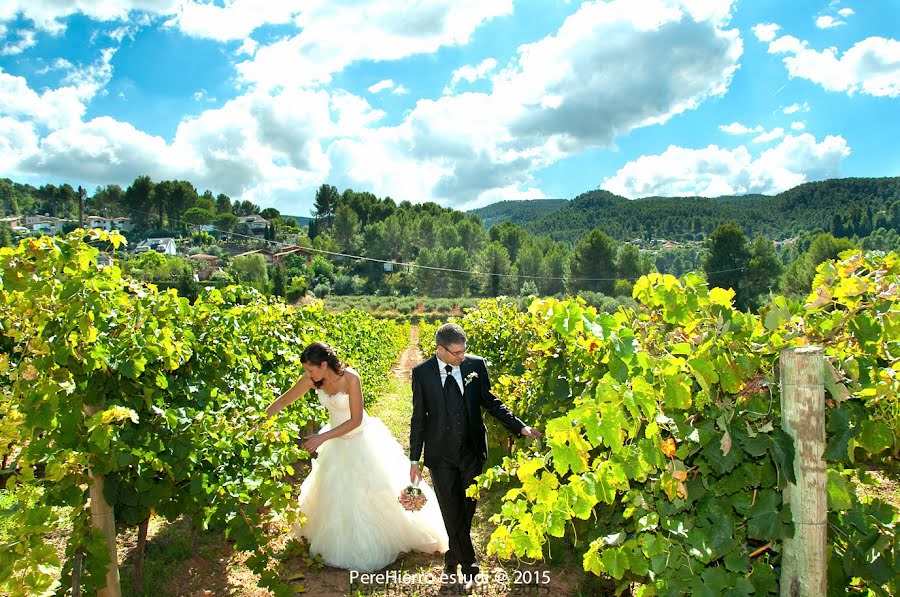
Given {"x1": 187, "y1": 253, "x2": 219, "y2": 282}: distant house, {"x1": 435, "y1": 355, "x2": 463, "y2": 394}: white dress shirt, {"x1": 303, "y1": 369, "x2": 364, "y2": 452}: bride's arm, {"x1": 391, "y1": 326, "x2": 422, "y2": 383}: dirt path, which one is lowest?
{"x1": 391, "y1": 326, "x2": 422, "y2": 383}: dirt path

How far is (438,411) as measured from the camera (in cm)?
398

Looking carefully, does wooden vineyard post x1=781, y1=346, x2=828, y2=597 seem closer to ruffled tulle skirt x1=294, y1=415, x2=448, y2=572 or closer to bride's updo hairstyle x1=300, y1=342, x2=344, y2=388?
ruffled tulle skirt x1=294, y1=415, x2=448, y2=572

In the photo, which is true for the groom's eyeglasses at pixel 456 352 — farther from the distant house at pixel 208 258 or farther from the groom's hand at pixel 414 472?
the distant house at pixel 208 258

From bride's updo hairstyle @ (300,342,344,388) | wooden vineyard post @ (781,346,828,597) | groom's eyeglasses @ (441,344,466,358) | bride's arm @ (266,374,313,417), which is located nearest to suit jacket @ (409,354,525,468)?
groom's eyeglasses @ (441,344,466,358)

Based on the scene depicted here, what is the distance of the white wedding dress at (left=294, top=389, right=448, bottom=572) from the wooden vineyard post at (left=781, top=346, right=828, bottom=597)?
8.95 ft

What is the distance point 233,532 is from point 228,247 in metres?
96.3

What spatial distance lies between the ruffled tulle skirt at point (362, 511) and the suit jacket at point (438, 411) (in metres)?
0.66

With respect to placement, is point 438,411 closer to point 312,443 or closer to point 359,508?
point 312,443

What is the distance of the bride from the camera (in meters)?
4.38

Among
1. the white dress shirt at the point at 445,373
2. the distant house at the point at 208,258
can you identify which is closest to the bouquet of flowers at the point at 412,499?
the white dress shirt at the point at 445,373

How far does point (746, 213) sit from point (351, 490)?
168 m

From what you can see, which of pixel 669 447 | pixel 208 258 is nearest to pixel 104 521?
pixel 669 447

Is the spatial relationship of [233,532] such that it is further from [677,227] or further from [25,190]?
[677,227]

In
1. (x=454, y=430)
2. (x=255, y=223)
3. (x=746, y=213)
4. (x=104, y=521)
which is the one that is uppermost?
(x=746, y=213)
